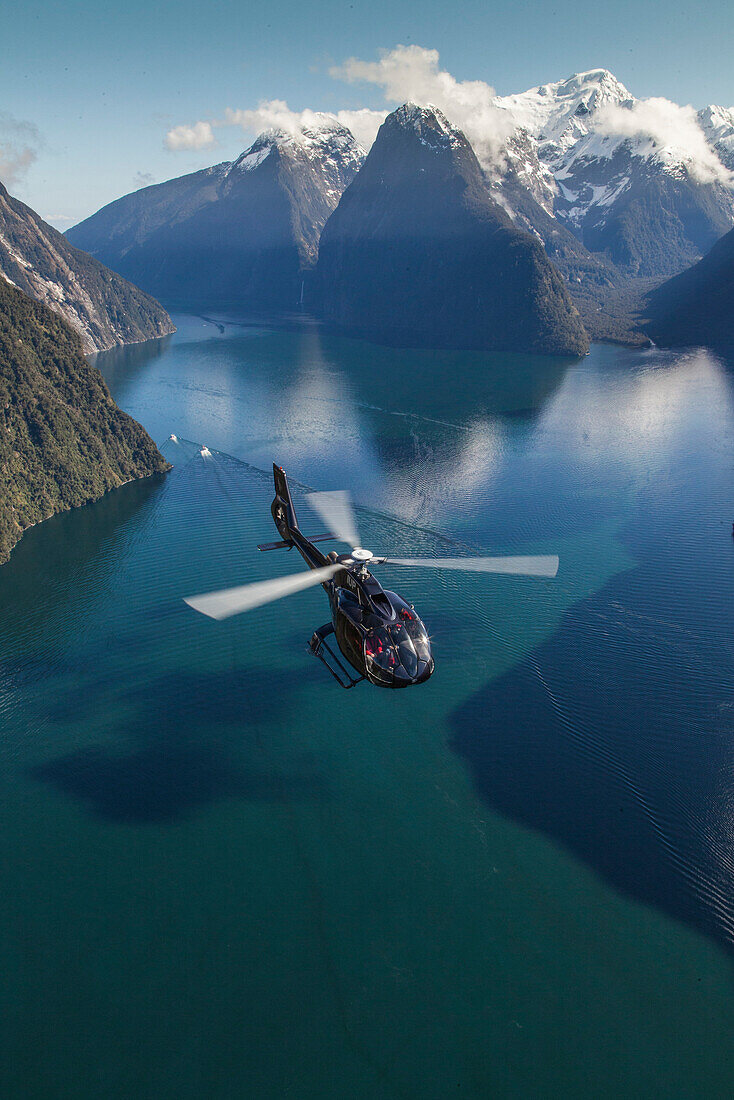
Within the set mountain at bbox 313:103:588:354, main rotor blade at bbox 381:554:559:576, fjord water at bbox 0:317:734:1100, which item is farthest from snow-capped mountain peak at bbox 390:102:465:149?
main rotor blade at bbox 381:554:559:576

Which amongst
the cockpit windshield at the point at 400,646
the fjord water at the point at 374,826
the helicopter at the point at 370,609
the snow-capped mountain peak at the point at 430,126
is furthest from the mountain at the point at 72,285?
the cockpit windshield at the point at 400,646

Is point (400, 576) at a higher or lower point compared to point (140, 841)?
higher

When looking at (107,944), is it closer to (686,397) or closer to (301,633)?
(301,633)

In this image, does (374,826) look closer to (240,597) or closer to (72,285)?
→ (240,597)

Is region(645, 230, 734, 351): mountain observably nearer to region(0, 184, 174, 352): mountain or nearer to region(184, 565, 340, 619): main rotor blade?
region(0, 184, 174, 352): mountain

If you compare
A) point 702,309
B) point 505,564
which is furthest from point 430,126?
point 505,564

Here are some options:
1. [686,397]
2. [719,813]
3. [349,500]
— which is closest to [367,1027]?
[719,813]

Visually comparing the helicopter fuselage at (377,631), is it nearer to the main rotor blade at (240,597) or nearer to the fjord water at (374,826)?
the main rotor blade at (240,597)
